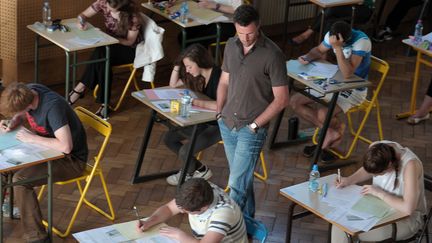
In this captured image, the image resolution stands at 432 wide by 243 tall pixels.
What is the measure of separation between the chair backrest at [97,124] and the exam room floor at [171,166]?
574 millimetres

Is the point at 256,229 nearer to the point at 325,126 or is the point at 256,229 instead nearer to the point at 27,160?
the point at 27,160

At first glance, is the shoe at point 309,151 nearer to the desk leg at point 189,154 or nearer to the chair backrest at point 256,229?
the desk leg at point 189,154

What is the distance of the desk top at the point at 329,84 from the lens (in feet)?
21.1

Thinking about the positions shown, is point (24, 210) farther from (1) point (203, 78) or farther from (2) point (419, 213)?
(2) point (419, 213)

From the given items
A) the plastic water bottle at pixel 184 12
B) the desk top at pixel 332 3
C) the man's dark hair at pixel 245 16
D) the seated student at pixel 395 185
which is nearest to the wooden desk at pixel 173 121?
the man's dark hair at pixel 245 16

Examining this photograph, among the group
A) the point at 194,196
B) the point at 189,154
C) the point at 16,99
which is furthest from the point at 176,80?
the point at 194,196

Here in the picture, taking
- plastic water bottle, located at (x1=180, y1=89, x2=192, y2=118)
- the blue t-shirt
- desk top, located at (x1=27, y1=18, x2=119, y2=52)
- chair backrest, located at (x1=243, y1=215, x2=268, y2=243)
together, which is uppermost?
the blue t-shirt

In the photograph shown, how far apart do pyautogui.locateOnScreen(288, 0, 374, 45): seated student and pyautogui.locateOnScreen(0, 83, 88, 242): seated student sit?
13.3 feet

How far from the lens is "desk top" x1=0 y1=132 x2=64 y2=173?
5.12 metres

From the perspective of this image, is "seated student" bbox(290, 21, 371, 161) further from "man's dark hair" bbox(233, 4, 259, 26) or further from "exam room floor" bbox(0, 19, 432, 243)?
"man's dark hair" bbox(233, 4, 259, 26)

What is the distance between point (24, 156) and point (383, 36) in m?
5.97

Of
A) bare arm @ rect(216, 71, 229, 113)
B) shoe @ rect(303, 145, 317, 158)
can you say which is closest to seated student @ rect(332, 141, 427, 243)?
bare arm @ rect(216, 71, 229, 113)

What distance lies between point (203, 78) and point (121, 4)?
5.10ft

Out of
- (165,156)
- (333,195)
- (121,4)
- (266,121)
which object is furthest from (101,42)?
(333,195)
